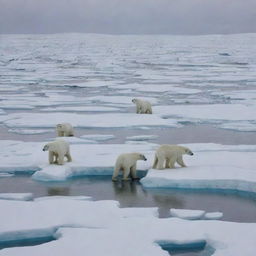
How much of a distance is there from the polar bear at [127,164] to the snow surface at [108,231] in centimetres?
157

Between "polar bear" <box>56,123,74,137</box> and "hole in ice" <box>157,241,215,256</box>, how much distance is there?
634cm

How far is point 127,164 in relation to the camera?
805 cm

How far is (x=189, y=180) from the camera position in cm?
762

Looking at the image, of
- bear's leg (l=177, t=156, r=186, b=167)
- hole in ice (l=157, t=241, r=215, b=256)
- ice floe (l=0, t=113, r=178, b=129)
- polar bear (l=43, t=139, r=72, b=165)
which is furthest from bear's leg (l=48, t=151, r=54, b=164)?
ice floe (l=0, t=113, r=178, b=129)

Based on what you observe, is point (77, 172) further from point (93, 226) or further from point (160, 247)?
point (160, 247)

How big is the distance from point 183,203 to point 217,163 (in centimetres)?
179

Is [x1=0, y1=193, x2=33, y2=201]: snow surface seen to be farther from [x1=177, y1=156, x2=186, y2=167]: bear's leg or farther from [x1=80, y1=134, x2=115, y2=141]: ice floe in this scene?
[x1=80, y1=134, x2=115, y2=141]: ice floe

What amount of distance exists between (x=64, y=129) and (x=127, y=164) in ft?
12.0

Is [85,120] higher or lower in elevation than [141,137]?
higher

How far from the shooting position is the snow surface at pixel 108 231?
5086 mm

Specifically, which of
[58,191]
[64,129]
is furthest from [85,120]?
[58,191]

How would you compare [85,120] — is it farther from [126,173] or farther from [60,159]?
[126,173]

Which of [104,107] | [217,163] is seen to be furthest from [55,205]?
[104,107]

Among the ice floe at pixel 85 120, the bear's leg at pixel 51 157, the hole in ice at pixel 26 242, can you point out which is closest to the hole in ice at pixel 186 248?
the hole in ice at pixel 26 242
